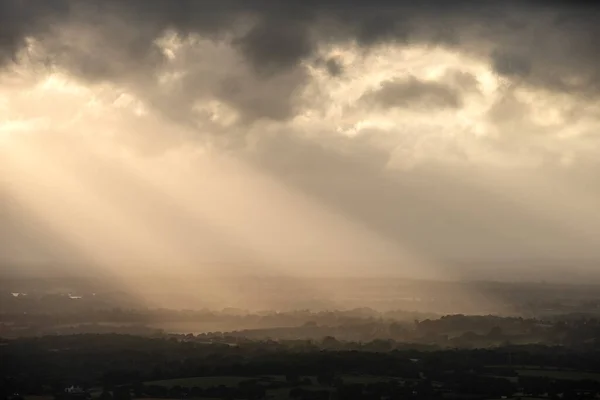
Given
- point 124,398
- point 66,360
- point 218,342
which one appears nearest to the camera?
point 124,398

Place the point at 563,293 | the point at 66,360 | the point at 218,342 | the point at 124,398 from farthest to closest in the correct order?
the point at 563,293 < the point at 218,342 < the point at 66,360 < the point at 124,398

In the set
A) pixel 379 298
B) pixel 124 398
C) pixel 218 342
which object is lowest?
pixel 124 398

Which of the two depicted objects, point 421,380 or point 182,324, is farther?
point 182,324

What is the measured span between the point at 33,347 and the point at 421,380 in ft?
8.93

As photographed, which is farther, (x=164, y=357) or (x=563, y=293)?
(x=563, y=293)

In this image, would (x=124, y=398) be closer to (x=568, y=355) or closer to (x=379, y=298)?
(x=379, y=298)

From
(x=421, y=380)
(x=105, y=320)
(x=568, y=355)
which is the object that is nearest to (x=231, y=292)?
(x=105, y=320)

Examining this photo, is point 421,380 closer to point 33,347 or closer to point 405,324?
point 405,324

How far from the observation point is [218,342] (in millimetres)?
5438

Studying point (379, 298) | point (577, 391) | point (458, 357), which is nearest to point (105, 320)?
point (379, 298)

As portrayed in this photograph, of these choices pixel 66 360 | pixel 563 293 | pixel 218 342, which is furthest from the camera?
pixel 563 293

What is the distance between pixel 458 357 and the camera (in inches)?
208

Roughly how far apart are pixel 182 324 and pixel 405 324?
1.74 metres

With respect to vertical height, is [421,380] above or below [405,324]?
below
